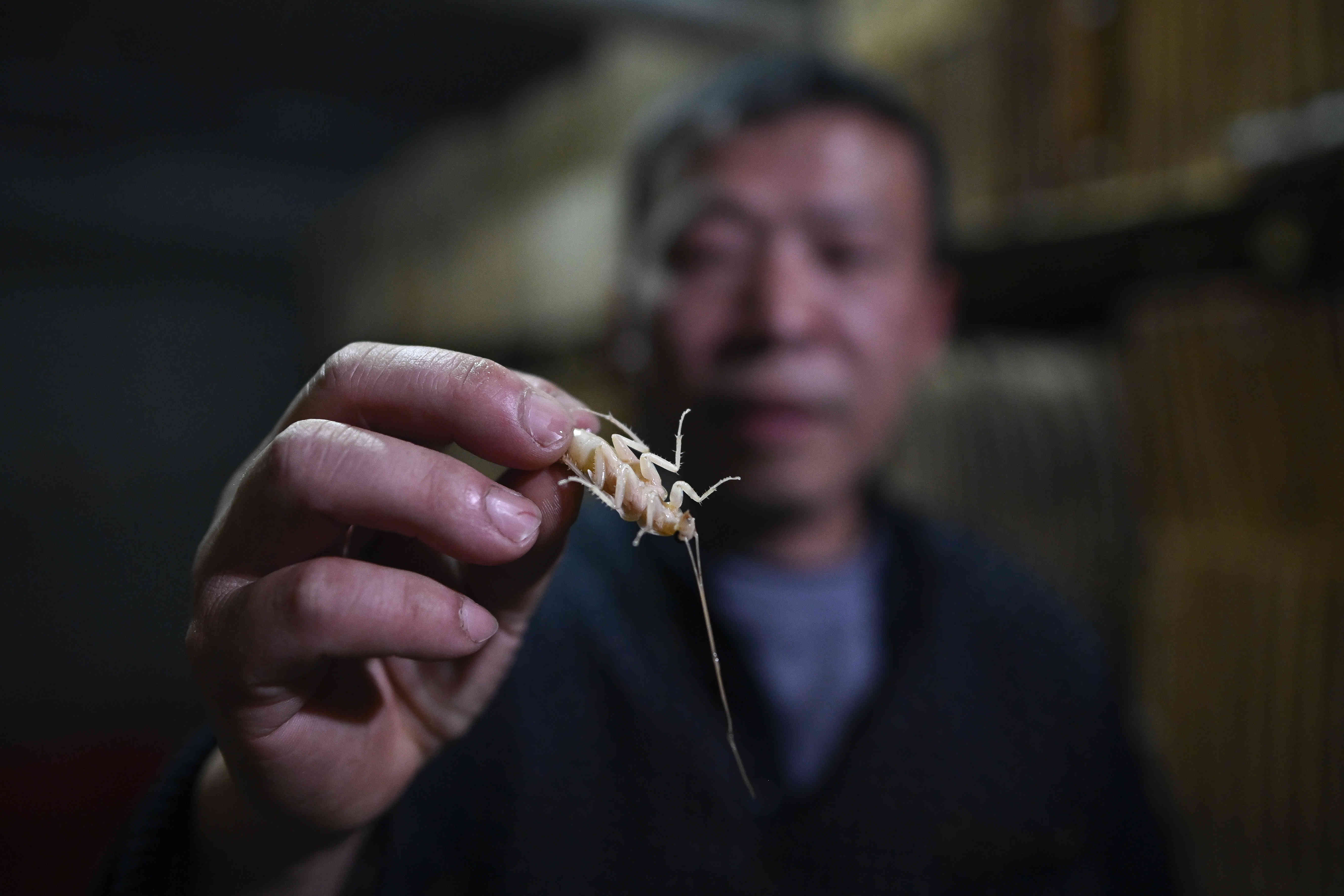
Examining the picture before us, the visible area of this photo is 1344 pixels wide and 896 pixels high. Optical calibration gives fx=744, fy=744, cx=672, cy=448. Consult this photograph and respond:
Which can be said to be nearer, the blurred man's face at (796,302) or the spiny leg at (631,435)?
the spiny leg at (631,435)

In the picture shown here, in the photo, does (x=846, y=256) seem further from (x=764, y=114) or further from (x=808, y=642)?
(x=808, y=642)

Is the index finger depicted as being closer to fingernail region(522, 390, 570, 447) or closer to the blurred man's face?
fingernail region(522, 390, 570, 447)

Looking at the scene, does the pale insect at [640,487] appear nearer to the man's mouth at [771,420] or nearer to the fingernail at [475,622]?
the fingernail at [475,622]

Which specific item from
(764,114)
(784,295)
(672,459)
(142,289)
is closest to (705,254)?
(784,295)

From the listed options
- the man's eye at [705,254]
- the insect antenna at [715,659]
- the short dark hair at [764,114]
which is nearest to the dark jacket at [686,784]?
the insect antenna at [715,659]

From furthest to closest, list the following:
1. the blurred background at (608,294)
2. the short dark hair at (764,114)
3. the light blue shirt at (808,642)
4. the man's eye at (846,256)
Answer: the short dark hair at (764,114)
the man's eye at (846,256)
the light blue shirt at (808,642)
the blurred background at (608,294)

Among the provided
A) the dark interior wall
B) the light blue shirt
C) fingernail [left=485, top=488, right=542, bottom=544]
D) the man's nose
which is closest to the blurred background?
the dark interior wall

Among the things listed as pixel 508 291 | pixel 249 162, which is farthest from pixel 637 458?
pixel 508 291
